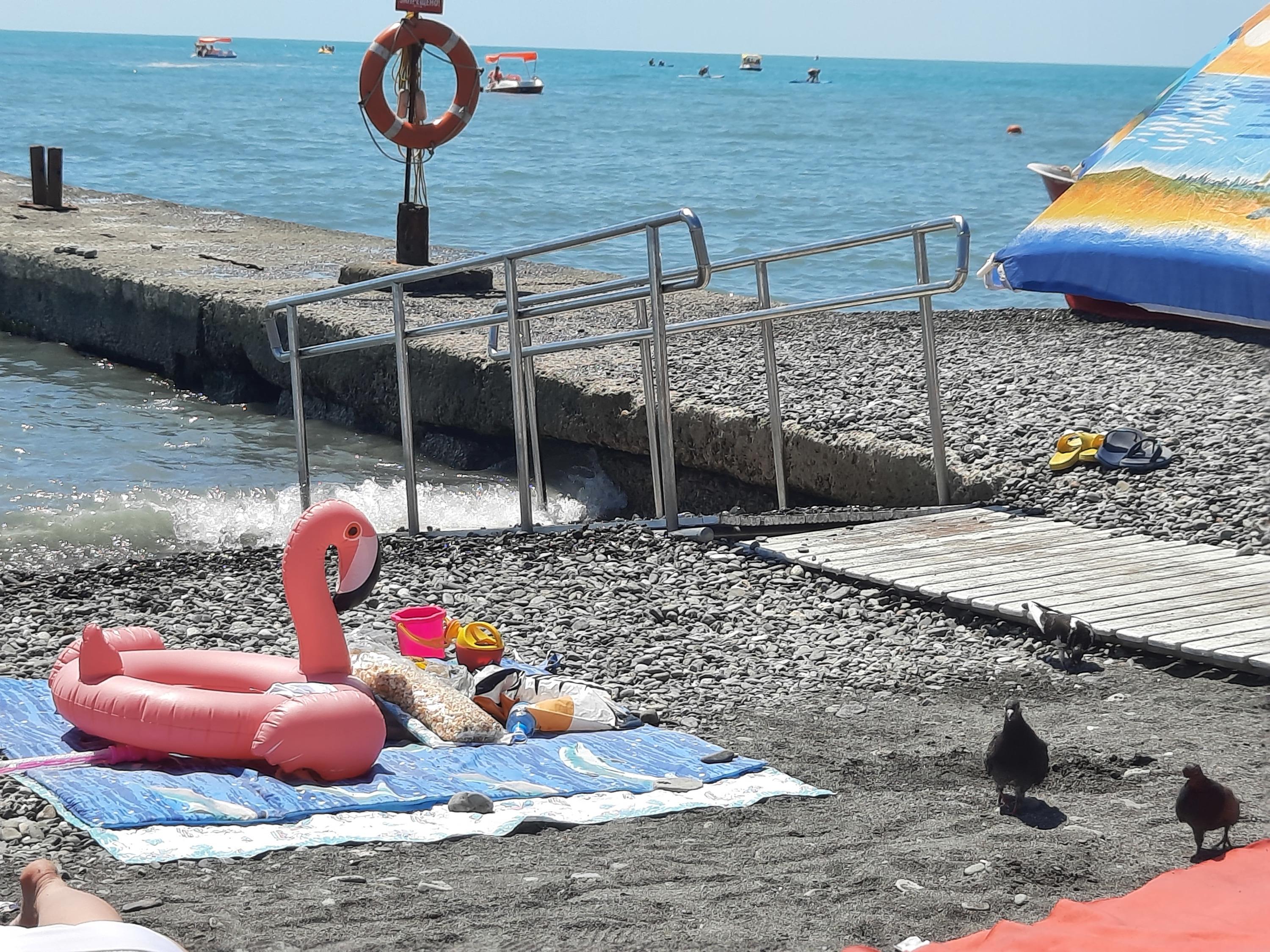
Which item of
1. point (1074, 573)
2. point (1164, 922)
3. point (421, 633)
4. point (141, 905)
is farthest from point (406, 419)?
point (1164, 922)

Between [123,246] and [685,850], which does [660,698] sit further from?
[123,246]

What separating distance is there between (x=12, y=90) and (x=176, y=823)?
240 feet

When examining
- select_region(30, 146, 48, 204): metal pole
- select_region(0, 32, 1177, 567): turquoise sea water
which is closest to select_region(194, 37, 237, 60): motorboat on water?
select_region(0, 32, 1177, 567): turquoise sea water

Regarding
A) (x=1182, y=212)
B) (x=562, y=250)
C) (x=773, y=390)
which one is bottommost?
(x=773, y=390)

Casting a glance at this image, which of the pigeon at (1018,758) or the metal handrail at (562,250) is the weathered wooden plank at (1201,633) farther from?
the metal handrail at (562,250)

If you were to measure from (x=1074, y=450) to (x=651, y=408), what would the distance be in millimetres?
1809

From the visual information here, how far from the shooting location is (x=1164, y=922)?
8.17 feet

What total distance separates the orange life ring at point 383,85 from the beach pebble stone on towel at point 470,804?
9016 mm

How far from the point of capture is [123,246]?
1323cm

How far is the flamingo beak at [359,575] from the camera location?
3.80 m

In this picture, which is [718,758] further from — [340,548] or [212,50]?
[212,50]

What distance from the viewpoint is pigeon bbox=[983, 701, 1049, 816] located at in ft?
10.2

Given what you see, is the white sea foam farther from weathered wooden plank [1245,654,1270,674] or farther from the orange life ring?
the orange life ring

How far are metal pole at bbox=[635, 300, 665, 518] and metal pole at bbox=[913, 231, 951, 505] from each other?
114cm
